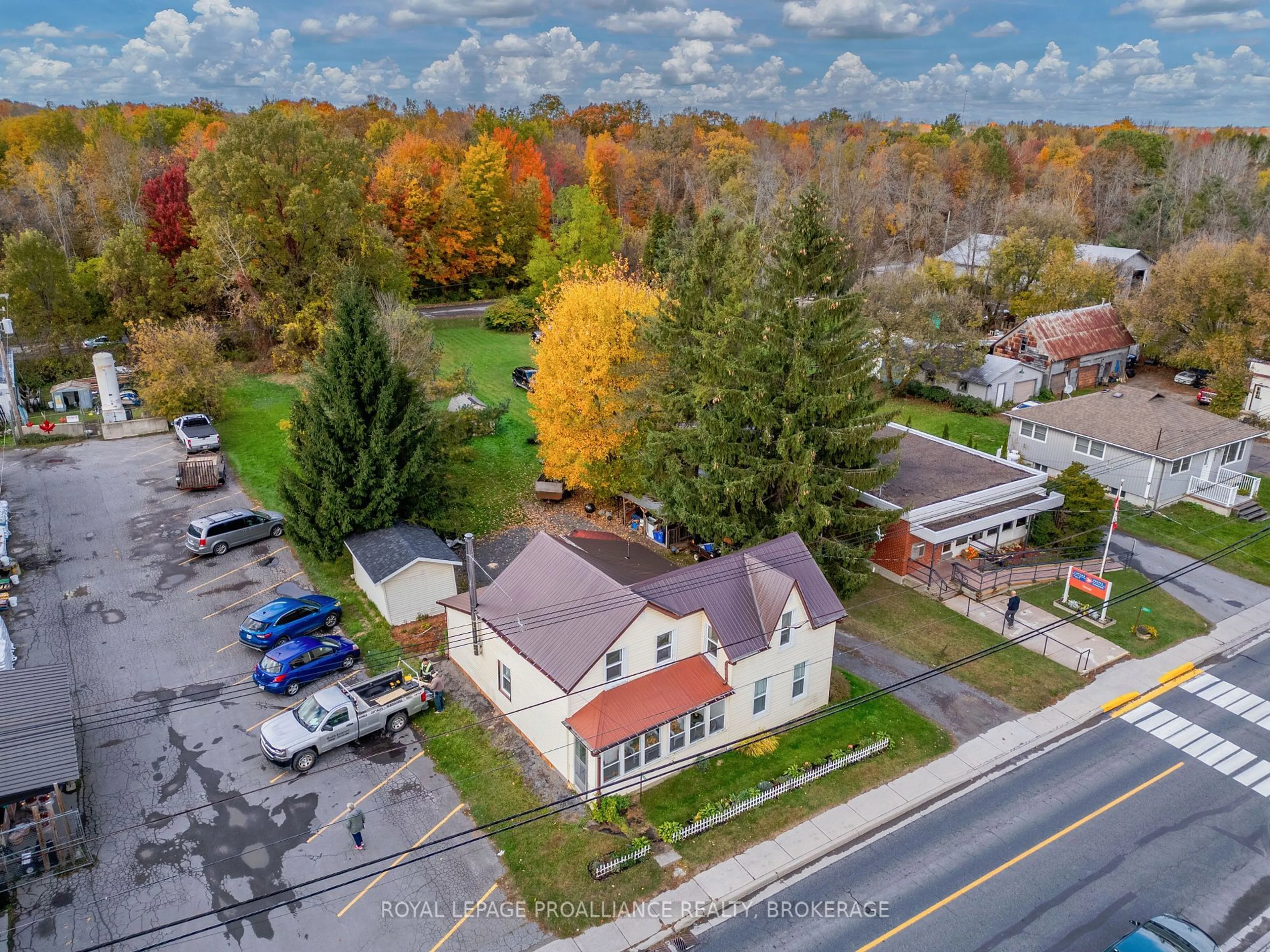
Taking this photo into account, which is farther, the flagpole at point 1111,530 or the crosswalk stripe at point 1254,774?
the flagpole at point 1111,530

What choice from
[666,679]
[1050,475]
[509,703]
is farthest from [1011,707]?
[1050,475]

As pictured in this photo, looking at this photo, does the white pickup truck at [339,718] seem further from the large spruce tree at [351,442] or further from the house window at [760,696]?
the house window at [760,696]

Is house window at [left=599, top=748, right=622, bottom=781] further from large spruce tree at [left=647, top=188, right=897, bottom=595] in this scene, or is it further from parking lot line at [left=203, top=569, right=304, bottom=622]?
parking lot line at [left=203, top=569, right=304, bottom=622]

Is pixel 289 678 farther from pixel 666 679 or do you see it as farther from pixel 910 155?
pixel 910 155

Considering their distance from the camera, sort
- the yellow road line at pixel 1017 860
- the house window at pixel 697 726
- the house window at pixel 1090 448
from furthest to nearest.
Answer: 1. the house window at pixel 1090 448
2. the house window at pixel 697 726
3. the yellow road line at pixel 1017 860

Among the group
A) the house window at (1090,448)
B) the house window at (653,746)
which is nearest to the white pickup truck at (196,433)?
the house window at (653,746)

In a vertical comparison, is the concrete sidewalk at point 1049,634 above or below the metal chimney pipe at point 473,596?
below
